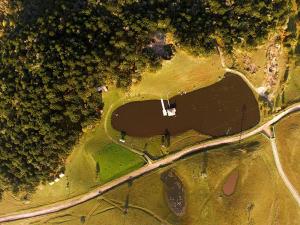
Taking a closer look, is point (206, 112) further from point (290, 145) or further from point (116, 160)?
point (116, 160)

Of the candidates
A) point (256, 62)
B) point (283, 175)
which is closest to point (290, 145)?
point (283, 175)

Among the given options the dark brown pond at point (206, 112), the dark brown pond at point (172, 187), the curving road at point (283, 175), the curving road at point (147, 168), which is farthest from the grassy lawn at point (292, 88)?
the dark brown pond at point (172, 187)

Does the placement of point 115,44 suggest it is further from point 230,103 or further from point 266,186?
point 266,186

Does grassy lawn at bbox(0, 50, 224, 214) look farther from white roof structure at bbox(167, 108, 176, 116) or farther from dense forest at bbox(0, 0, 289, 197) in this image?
white roof structure at bbox(167, 108, 176, 116)

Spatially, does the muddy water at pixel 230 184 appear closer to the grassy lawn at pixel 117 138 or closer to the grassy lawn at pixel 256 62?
the grassy lawn at pixel 117 138

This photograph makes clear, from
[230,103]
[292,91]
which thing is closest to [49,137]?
[230,103]

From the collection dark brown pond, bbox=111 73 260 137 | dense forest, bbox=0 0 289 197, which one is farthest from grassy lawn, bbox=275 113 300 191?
dense forest, bbox=0 0 289 197
